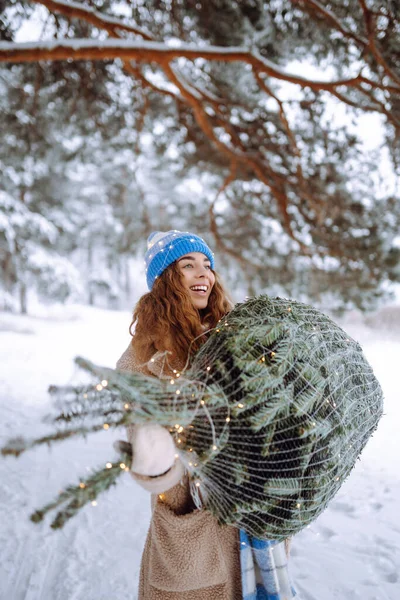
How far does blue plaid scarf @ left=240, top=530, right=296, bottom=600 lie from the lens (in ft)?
4.19

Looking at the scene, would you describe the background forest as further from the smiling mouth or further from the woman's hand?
the woman's hand

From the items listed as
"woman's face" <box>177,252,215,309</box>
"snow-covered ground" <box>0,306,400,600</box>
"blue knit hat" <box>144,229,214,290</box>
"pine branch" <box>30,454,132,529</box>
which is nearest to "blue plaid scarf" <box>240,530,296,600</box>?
"snow-covered ground" <box>0,306,400,600</box>

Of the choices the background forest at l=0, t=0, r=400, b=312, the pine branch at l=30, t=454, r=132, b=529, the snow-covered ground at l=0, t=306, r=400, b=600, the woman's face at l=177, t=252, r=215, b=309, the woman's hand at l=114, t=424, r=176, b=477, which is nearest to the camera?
the pine branch at l=30, t=454, r=132, b=529

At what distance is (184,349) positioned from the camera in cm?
148

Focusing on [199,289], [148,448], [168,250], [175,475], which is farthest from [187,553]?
[168,250]

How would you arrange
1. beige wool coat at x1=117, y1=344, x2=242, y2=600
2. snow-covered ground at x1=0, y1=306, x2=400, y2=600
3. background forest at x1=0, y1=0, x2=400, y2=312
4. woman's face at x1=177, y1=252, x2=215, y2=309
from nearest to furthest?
beige wool coat at x1=117, y1=344, x2=242, y2=600, woman's face at x1=177, y1=252, x2=215, y2=309, snow-covered ground at x1=0, y1=306, x2=400, y2=600, background forest at x1=0, y1=0, x2=400, y2=312

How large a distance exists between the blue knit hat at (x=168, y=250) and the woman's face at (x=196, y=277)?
1.2 inches

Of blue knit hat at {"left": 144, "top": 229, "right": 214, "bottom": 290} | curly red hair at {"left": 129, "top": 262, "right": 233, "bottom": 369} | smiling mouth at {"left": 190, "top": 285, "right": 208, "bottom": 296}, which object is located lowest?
curly red hair at {"left": 129, "top": 262, "right": 233, "bottom": 369}

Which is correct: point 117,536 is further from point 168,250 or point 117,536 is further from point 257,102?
point 257,102

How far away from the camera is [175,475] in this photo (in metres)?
0.92

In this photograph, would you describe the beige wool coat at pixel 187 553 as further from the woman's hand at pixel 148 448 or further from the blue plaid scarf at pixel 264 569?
the woman's hand at pixel 148 448

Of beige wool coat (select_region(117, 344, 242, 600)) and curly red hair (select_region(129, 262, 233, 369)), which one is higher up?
curly red hair (select_region(129, 262, 233, 369))

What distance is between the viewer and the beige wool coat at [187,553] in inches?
48.3

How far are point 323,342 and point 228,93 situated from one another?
4092mm
